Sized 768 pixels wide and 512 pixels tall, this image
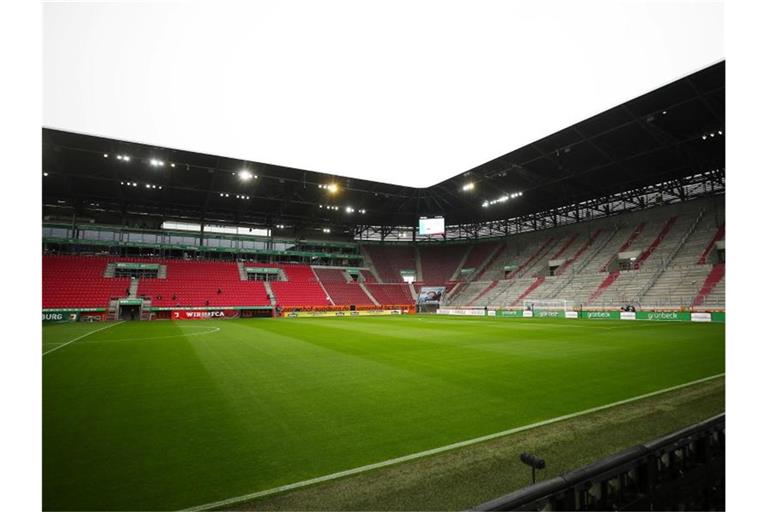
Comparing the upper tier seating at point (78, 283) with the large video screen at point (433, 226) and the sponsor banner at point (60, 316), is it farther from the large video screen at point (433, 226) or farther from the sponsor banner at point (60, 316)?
the large video screen at point (433, 226)

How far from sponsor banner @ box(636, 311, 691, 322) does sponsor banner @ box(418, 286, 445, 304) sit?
2938cm

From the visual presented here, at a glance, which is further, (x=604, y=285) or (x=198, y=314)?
(x=198, y=314)

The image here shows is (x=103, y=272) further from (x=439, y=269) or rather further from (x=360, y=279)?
(x=439, y=269)

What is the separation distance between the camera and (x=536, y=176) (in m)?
37.2

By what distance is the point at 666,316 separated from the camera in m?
27.2

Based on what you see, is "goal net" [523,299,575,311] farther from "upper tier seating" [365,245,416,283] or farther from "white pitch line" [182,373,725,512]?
"white pitch line" [182,373,725,512]

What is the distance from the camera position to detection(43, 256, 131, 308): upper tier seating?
33906 mm

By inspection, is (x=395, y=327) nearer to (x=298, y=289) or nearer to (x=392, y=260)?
(x=298, y=289)

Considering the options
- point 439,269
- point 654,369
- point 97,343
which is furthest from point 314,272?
point 654,369

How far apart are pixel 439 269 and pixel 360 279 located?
14.3m

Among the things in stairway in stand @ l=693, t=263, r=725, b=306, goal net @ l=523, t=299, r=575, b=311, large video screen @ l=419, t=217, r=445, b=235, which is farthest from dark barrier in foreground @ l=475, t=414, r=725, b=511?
large video screen @ l=419, t=217, r=445, b=235

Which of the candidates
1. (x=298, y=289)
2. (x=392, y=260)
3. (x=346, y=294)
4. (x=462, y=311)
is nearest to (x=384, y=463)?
(x=462, y=311)

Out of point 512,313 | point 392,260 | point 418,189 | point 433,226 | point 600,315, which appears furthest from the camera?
point 392,260

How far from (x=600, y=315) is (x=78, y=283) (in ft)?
165
